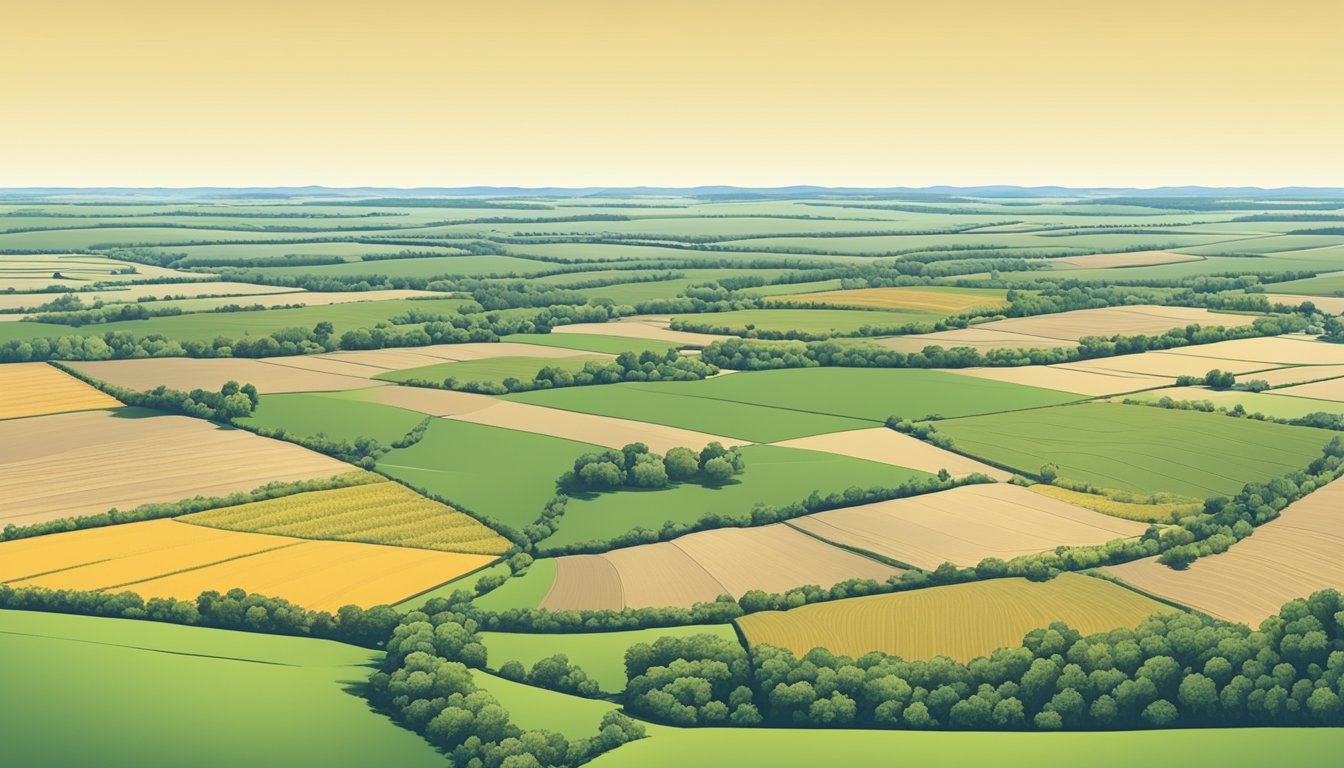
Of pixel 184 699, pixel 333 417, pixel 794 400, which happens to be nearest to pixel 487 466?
pixel 333 417

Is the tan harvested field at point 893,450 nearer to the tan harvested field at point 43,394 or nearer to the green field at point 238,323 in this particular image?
the tan harvested field at point 43,394

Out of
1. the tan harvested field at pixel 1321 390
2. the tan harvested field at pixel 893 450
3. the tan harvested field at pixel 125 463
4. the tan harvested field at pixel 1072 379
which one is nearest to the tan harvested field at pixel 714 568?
the tan harvested field at pixel 893 450

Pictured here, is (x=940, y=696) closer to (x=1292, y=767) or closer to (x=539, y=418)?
(x=1292, y=767)

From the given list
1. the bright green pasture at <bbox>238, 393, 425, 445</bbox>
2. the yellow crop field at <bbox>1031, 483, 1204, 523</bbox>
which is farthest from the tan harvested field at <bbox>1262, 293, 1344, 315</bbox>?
the bright green pasture at <bbox>238, 393, 425, 445</bbox>

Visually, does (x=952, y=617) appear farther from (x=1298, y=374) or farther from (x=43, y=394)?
(x=43, y=394)

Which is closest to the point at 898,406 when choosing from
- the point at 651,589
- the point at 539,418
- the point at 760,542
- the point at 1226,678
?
the point at 539,418

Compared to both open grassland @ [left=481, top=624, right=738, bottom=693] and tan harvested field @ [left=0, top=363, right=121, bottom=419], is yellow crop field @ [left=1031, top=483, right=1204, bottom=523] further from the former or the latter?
tan harvested field @ [left=0, top=363, right=121, bottom=419]
